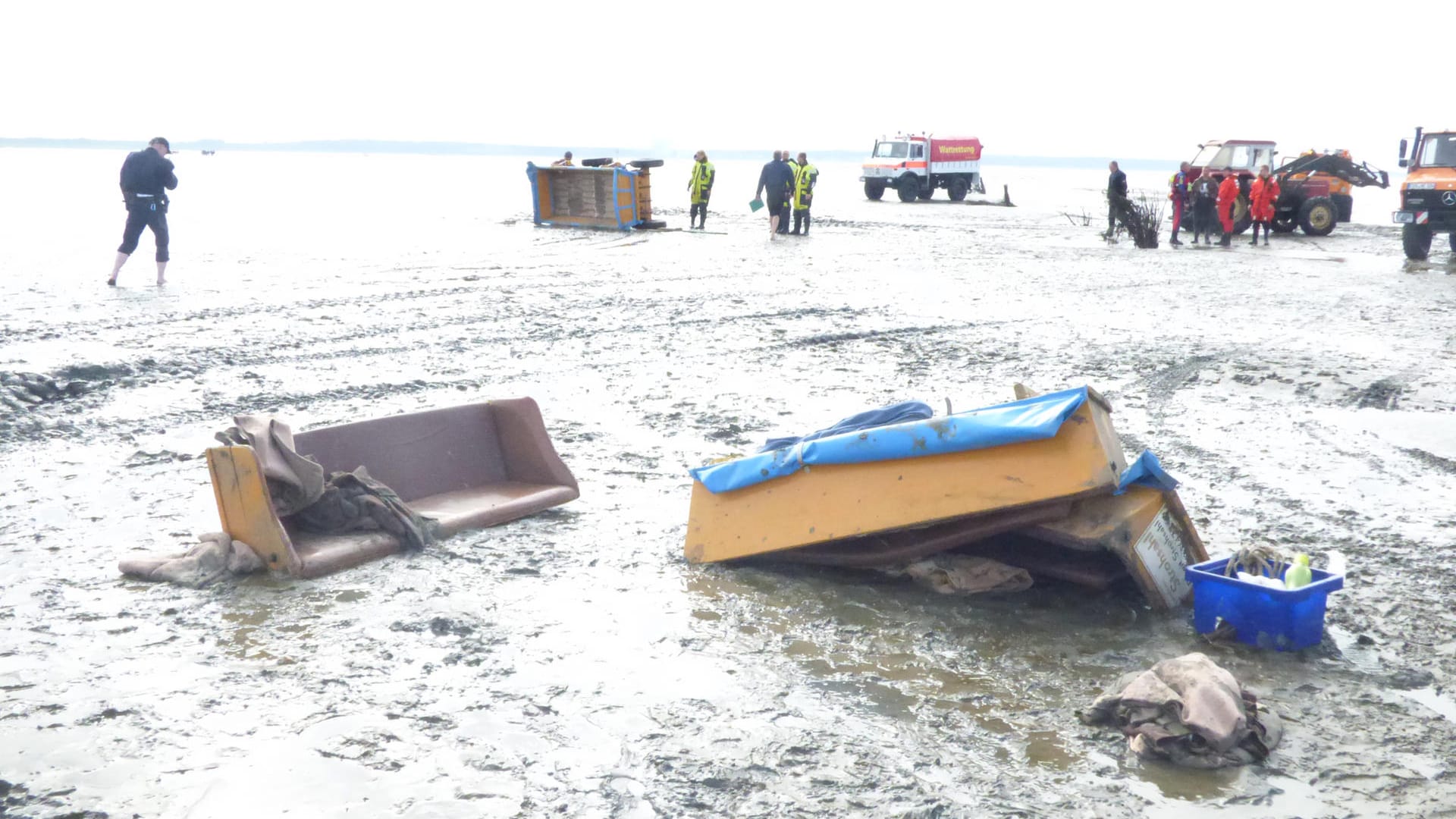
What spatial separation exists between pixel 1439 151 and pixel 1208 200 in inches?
148

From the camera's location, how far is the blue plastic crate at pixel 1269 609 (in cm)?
377

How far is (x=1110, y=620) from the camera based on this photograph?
4148 millimetres

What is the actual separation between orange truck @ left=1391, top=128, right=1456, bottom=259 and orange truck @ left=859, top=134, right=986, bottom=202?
18615mm

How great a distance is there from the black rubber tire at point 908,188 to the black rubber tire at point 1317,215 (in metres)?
13.8

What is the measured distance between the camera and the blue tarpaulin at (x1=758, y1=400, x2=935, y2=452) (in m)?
4.59

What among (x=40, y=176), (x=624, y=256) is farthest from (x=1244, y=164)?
(x=40, y=176)

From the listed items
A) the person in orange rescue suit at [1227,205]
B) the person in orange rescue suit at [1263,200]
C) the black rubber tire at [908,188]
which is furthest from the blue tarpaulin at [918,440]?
the black rubber tire at [908,188]

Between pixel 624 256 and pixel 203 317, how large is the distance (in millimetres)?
7139

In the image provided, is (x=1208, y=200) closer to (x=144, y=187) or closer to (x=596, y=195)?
(x=596, y=195)

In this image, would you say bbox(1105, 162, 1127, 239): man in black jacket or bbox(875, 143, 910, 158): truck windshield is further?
bbox(875, 143, 910, 158): truck windshield

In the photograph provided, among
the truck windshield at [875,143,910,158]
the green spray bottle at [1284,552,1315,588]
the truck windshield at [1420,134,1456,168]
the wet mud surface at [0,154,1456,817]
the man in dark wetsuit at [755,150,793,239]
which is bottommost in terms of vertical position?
the wet mud surface at [0,154,1456,817]

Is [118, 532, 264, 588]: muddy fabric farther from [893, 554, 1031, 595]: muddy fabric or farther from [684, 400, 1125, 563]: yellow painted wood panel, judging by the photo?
[893, 554, 1031, 595]: muddy fabric

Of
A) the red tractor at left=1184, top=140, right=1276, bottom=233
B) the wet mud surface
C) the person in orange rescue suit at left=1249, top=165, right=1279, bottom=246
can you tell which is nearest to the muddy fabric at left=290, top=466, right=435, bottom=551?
the wet mud surface

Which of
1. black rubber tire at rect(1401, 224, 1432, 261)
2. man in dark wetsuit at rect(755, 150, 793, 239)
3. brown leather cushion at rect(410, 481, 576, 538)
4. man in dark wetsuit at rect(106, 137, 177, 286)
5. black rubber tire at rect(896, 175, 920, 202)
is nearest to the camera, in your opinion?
brown leather cushion at rect(410, 481, 576, 538)
